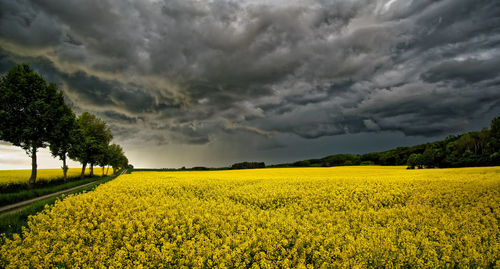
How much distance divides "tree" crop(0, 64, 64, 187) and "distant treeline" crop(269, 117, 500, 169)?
6035 centimetres

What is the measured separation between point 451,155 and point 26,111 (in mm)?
77489

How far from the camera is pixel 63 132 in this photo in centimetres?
2794

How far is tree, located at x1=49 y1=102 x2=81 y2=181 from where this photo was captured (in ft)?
86.2

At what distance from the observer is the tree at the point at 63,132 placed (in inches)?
1034

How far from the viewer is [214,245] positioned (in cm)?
564

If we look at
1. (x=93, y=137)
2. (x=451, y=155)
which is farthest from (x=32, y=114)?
(x=451, y=155)

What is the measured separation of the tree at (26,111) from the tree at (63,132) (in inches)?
27.9

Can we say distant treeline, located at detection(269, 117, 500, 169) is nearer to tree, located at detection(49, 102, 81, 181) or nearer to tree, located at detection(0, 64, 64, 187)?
tree, located at detection(49, 102, 81, 181)

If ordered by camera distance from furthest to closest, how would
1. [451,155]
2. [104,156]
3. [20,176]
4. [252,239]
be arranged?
[451,155] < [104,156] < [20,176] < [252,239]

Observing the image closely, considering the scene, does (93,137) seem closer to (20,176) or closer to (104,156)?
(104,156)

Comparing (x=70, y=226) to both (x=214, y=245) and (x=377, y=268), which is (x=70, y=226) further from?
(x=377, y=268)

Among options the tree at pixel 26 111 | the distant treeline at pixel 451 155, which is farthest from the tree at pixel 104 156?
the distant treeline at pixel 451 155

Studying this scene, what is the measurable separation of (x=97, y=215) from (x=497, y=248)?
1274 cm

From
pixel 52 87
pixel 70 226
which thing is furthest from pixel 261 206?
pixel 52 87
